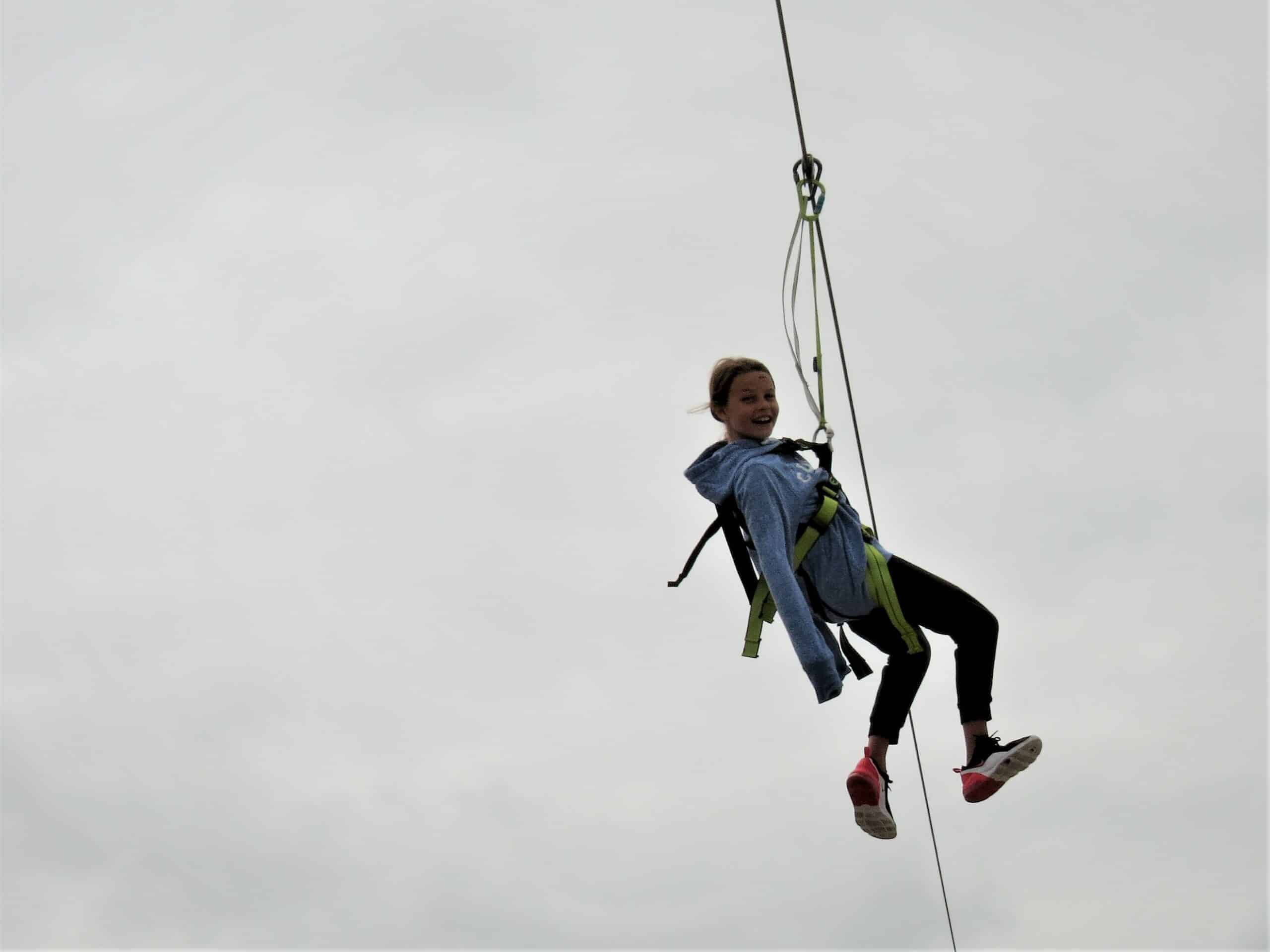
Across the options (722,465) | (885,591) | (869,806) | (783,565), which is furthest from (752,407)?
(869,806)

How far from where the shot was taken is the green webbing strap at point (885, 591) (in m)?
8.17

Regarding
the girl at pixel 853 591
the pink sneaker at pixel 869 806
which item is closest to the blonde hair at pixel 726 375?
the girl at pixel 853 591

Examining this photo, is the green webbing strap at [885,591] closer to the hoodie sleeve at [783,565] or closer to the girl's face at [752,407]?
the hoodie sleeve at [783,565]

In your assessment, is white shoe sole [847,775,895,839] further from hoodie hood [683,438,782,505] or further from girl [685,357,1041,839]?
hoodie hood [683,438,782,505]

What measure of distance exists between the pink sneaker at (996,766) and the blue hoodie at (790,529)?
80cm

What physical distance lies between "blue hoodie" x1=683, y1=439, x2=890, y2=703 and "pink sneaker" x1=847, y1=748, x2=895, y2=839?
1.75ft

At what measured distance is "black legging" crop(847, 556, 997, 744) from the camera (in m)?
8.16

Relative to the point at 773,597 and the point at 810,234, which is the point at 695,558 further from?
the point at 810,234

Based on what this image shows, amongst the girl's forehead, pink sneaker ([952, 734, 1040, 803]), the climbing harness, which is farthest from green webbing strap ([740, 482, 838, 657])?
pink sneaker ([952, 734, 1040, 803])

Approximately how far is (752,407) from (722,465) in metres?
0.29

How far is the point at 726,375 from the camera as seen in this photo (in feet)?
27.8

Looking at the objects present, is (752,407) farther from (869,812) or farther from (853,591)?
(869,812)

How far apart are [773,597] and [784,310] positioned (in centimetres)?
166

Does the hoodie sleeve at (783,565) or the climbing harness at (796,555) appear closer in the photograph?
the hoodie sleeve at (783,565)
